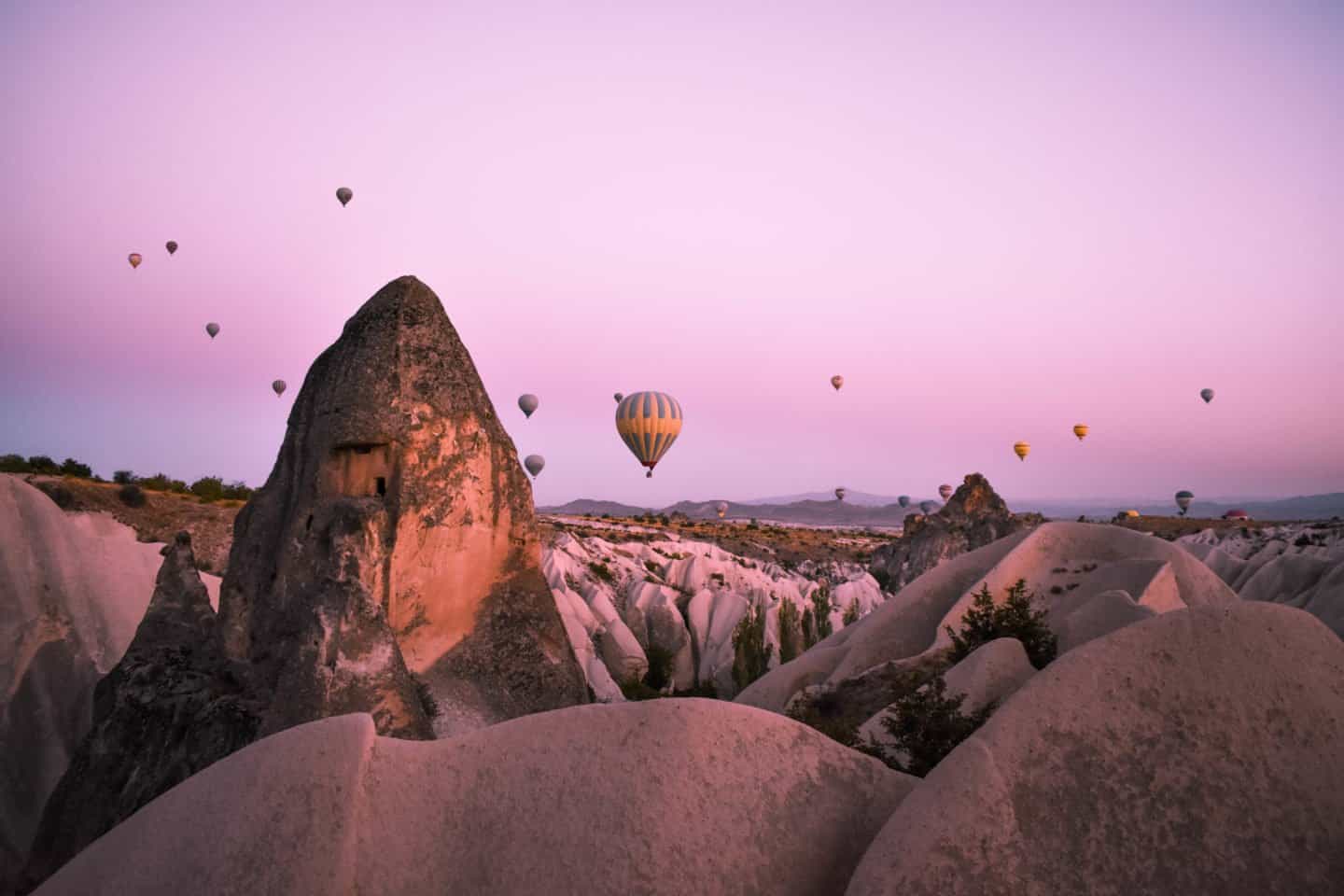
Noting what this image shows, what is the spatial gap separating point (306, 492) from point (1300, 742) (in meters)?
10.9

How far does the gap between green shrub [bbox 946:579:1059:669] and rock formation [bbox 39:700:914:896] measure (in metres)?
7.19

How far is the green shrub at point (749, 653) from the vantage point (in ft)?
97.9

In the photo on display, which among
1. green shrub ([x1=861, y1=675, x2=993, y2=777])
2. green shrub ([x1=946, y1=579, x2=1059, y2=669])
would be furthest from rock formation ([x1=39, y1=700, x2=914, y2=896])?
green shrub ([x1=946, y1=579, x2=1059, y2=669])

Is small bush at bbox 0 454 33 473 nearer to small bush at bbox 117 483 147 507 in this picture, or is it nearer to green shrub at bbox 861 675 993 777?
small bush at bbox 117 483 147 507

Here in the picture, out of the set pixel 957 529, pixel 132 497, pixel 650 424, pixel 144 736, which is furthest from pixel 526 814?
pixel 957 529

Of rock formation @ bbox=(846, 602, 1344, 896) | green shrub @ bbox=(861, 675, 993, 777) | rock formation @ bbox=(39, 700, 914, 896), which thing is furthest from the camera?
green shrub @ bbox=(861, 675, 993, 777)

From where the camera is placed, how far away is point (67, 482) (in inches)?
1230

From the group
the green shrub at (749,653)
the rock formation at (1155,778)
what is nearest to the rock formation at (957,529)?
the green shrub at (749,653)

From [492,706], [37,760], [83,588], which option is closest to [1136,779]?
[492,706]

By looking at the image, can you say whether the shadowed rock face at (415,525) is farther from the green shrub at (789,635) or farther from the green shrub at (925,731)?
the green shrub at (789,635)

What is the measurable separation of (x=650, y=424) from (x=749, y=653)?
1894cm

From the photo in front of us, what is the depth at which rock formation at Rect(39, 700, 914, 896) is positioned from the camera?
471cm

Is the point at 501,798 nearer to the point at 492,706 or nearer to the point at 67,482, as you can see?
the point at 492,706

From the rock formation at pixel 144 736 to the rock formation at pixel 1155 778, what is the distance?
24.5 ft
